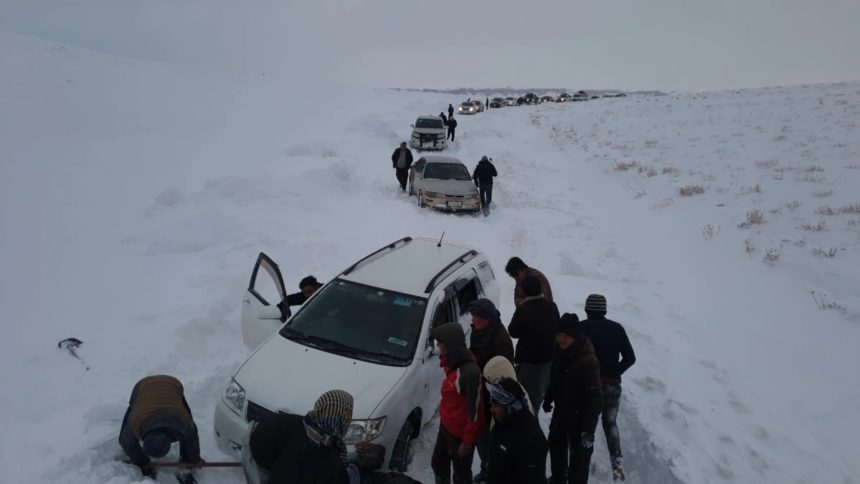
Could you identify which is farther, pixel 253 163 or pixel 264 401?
pixel 253 163

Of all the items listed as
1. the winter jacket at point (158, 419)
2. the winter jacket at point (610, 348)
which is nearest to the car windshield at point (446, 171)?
the winter jacket at point (610, 348)

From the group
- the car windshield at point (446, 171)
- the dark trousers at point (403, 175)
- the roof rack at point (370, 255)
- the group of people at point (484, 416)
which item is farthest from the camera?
the dark trousers at point (403, 175)

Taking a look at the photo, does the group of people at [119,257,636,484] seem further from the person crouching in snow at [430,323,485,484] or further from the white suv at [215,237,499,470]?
the white suv at [215,237,499,470]

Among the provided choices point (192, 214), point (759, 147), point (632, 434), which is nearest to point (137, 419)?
point (632, 434)

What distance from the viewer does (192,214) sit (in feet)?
39.5

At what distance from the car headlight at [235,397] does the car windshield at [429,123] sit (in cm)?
2088

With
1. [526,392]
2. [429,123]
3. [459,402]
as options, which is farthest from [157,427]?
[429,123]

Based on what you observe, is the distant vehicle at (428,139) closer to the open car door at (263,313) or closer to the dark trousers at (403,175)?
the dark trousers at (403,175)

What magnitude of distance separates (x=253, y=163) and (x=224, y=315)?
1200cm

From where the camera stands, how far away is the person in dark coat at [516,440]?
10.7ft

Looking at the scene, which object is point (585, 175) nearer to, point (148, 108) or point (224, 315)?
point (224, 315)

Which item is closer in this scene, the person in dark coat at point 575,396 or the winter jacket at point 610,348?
the person in dark coat at point 575,396

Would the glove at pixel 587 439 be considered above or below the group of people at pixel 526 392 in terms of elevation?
below

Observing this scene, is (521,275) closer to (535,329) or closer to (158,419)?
(535,329)
